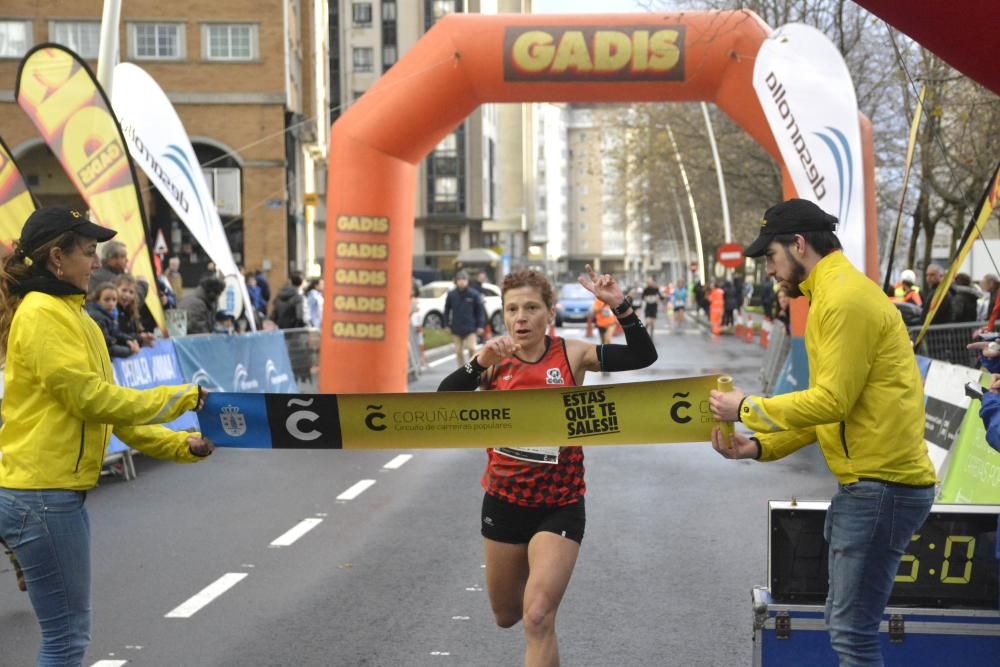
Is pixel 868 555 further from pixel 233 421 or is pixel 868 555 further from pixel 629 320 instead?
pixel 233 421

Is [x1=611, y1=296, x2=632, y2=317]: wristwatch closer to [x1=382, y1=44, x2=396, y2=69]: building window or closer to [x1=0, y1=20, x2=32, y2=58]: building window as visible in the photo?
[x1=0, y1=20, x2=32, y2=58]: building window

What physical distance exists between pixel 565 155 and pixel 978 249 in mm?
143901

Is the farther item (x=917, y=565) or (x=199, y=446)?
(x=917, y=565)

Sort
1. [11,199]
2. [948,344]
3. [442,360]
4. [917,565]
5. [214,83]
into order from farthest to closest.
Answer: [214,83] < [442,360] < [948,344] < [11,199] < [917,565]

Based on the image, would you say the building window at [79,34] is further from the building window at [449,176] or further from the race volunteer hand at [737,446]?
the building window at [449,176]

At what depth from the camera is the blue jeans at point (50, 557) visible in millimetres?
4141

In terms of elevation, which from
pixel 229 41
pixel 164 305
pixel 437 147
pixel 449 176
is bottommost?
pixel 164 305

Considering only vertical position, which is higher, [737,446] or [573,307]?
[737,446]

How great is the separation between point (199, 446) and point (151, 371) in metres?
8.97

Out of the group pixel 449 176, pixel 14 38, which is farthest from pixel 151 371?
pixel 449 176

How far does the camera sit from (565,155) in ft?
583

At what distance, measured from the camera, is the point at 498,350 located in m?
4.88

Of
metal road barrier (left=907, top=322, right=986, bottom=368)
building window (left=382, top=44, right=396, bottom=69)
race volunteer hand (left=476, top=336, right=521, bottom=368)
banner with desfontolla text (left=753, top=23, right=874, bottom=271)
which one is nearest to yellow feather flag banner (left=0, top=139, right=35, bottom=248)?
banner with desfontolla text (left=753, top=23, right=874, bottom=271)

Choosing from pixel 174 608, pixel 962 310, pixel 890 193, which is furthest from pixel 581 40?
pixel 890 193
